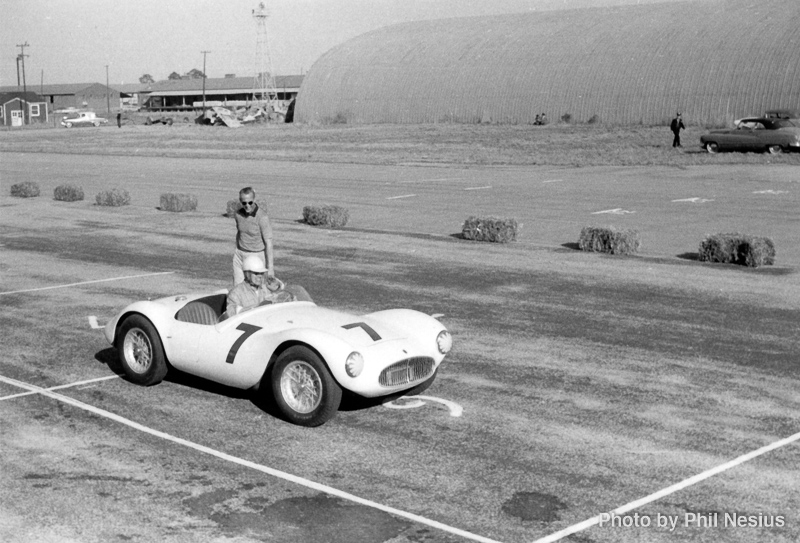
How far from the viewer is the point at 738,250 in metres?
19.2

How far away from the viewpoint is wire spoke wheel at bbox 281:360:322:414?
941 centimetres

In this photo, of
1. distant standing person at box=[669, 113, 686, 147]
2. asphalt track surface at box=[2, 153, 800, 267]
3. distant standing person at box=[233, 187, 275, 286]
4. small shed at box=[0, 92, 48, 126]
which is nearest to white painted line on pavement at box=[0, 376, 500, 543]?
distant standing person at box=[233, 187, 275, 286]

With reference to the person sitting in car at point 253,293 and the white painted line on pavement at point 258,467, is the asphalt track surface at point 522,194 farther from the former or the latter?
the white painted line on pavement at point 258,467

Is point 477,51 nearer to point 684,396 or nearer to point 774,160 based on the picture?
point 774,160

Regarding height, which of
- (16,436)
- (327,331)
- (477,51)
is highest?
(477,51)

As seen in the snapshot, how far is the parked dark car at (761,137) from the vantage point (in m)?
47.3

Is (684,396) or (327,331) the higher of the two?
(327,331)

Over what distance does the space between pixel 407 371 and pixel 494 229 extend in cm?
1330

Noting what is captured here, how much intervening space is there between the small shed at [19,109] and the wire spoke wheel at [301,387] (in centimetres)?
13046

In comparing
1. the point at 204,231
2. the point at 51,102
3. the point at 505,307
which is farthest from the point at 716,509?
the point at 51,102

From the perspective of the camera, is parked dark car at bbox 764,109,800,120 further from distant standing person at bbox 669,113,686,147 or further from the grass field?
distant standing person at bbox 669,113,686,147

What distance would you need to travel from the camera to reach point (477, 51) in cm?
7744

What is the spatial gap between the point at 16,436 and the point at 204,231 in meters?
16.3

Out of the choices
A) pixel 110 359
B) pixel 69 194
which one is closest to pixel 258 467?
pixel 110 359
